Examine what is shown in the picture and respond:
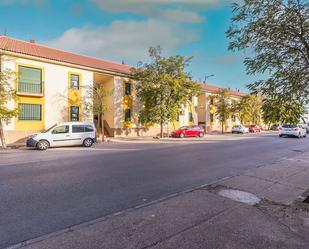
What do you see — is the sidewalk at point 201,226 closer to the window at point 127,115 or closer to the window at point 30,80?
the window at point 30,80

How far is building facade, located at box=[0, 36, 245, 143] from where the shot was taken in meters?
18.3

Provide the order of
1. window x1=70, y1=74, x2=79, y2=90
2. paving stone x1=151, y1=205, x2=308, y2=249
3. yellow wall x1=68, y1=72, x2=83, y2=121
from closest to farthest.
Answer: paving stone x1=151, y1=205, x2=308, y2=249
yellow wall x1=68, y1=72, x2=83, y2=121
window x1=70, y1=74, x2=79, y2=90

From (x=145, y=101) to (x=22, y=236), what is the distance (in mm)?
22522

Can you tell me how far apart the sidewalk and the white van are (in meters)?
12.5

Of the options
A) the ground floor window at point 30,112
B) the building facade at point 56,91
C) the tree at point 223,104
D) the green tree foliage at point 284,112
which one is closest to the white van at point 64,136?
the building facade at point 56,91

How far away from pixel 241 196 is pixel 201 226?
2143 mm

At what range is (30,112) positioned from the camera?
63.1 ft

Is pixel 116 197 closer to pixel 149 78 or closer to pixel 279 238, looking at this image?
pixel 279 238

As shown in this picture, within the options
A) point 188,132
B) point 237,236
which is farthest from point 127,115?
point 237,236

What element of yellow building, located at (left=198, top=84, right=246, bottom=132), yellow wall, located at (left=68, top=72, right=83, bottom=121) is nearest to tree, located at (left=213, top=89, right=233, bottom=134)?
yellow building, located at (left=198, top=84, right=246, bottom=132)

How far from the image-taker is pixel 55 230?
11.6ft

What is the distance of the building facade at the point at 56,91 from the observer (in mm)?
18281

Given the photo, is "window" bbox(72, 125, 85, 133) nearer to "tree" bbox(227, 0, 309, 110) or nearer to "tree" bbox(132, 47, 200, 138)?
"tree" bbox(132, 47, 200, 138)

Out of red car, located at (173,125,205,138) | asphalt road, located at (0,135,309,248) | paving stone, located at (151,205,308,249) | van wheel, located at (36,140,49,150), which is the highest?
red car, located at (173,125,205,138)
